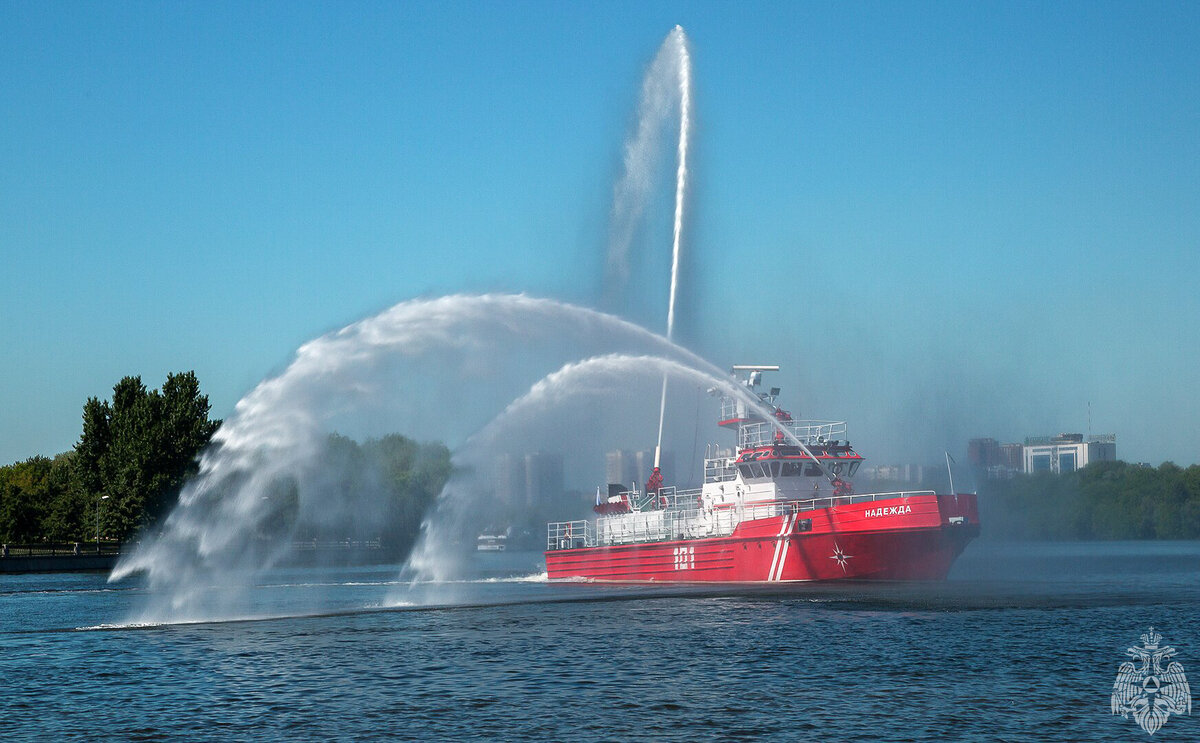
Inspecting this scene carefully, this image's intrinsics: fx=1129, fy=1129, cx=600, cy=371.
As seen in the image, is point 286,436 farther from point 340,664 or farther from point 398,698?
point 398,698

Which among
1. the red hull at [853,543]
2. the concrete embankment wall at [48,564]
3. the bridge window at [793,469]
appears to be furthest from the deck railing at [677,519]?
the concrete embankment wall at [48,564]

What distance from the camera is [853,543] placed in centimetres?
4903

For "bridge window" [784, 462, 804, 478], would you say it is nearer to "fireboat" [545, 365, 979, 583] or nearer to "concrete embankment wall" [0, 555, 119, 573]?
"fireboat" [545, 365, 979, 583]

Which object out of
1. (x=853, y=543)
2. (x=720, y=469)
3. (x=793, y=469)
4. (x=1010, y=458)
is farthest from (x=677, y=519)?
(x=1010, y=458)

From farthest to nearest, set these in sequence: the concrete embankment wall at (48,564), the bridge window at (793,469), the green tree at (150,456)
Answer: the green tree at (150,456)
the concrete embankment wall at (48,564)
the bridge window at (793,469)

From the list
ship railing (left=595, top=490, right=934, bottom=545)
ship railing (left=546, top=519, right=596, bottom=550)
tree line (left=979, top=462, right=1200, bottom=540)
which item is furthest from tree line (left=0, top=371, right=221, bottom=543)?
tree line (left=979, top=462, right=1200, bottom=540)

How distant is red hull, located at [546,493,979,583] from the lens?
48.3m

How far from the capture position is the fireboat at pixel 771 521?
160 ft

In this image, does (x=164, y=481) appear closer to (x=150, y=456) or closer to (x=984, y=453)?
(x=150, y=456)

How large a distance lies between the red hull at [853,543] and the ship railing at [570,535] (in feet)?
45.7

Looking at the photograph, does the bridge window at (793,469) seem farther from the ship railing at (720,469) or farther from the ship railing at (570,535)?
the ship railing at (570,535)

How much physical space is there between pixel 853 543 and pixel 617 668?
22.4 meters

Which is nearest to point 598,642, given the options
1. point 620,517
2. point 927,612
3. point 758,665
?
point 758,665

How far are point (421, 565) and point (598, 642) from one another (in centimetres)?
5543
